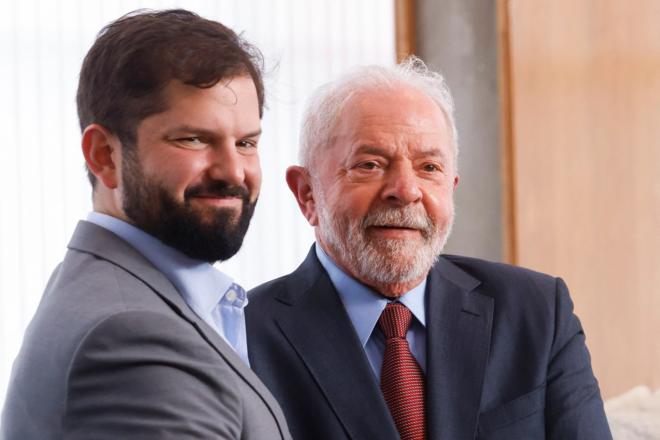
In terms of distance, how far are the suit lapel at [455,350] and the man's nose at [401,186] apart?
184 mm

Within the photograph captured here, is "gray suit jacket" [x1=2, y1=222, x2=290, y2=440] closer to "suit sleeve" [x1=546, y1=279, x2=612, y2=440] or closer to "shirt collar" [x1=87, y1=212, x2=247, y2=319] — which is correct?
"shirt collar" [x1=87, y1=212, x2=247, y2=319]

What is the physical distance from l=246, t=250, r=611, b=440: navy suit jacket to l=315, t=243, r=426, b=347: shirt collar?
18 millimetres

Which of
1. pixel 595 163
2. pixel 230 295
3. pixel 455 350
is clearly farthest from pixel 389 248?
pixel 595 163

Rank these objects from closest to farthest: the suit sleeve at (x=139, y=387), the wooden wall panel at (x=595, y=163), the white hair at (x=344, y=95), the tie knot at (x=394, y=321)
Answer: the suit sleeve at (x=139, y=387) < the tie knot at (x=394, y=321) < the white hair at (x=344, y=95) < the wooden wall panel at (x=595, y=163)

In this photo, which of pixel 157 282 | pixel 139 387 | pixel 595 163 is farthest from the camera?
pixel 595 163

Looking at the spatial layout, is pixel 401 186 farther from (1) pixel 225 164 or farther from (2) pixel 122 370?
(2) pixel 122 370

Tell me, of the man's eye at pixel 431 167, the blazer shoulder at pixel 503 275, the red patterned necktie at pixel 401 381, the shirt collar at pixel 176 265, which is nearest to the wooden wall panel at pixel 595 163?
the blazer shoulder at pixel 503 275

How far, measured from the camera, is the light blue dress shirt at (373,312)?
181cm

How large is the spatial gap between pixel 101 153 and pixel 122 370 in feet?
1.24

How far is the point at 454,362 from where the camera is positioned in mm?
1779

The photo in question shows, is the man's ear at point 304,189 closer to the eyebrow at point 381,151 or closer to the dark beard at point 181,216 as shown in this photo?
the eyebrow at point 381,151

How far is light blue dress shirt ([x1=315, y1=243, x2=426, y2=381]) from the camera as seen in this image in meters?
1.81

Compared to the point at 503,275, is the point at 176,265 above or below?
above

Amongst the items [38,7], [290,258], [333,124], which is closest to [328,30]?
[290,258]
